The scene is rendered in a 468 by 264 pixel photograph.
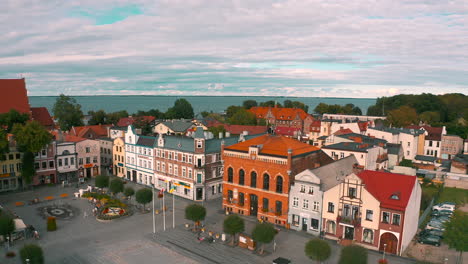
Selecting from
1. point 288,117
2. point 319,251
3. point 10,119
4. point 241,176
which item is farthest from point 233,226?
point 288,117

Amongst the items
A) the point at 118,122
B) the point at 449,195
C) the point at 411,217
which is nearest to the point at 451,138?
the point at 449,195

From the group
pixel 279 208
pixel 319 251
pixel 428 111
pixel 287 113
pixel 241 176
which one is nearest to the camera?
pixel 319 251

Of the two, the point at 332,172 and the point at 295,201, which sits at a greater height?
the point at 332,172

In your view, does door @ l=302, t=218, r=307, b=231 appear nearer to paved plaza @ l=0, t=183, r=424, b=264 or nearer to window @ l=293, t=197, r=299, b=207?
paved plaza @ l=0, t=183, r=424, b=264

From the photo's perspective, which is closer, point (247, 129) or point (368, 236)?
point (368, 236)

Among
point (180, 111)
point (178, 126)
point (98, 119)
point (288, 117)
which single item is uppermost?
point (180, 111)

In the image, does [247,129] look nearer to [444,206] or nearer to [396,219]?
[444,206]

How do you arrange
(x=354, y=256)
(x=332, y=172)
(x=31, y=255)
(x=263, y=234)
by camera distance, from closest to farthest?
1. (x=354, y=256)
2. (x=31, y=255)
3. (x=263, y=234)
4. (x=332, y=172)
